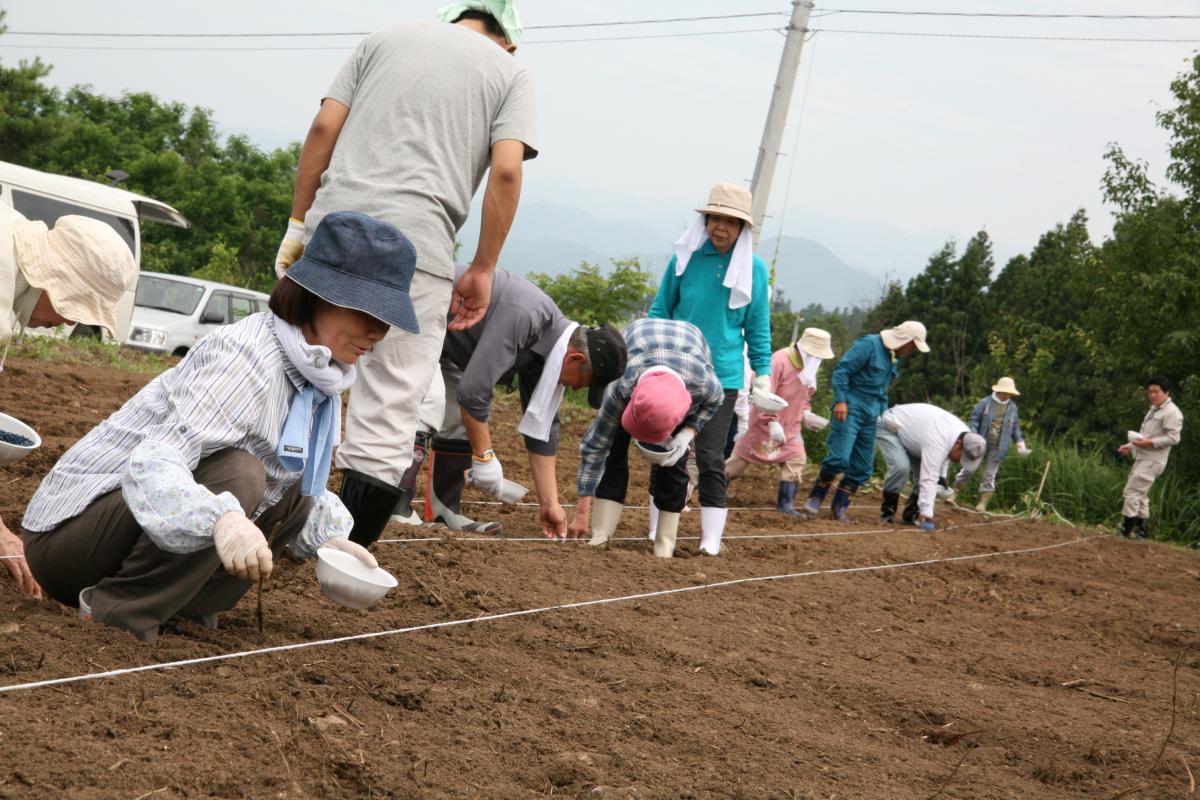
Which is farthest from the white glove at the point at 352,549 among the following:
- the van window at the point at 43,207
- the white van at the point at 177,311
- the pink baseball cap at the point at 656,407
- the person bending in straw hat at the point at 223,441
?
the white van at the point at 177,311

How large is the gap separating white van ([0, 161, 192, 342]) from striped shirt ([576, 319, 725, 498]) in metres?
7.02

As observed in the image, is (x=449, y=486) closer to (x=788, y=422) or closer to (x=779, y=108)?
(x=788, y=422)

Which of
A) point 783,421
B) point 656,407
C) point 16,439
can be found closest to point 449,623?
point 16,439

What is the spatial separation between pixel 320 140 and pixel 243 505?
59.2 inches

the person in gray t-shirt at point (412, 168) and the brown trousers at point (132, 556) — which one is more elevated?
the person in gray t-shirt at point (412, 168)

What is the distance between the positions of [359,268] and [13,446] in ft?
2.91

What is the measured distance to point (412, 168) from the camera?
10.7 feet

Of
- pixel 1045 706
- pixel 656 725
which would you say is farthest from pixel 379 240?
pixel 1045 706

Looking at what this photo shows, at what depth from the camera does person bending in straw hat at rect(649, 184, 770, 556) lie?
561 centimetres

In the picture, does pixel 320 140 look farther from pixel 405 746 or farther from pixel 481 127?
pixel 405 746

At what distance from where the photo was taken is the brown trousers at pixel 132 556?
7.49 feet

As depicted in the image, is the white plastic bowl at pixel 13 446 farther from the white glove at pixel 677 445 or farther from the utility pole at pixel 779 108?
the utility pole at pixel 779 108

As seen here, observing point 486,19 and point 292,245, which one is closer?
point 292,245

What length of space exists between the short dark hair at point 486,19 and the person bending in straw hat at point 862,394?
5287 mm
